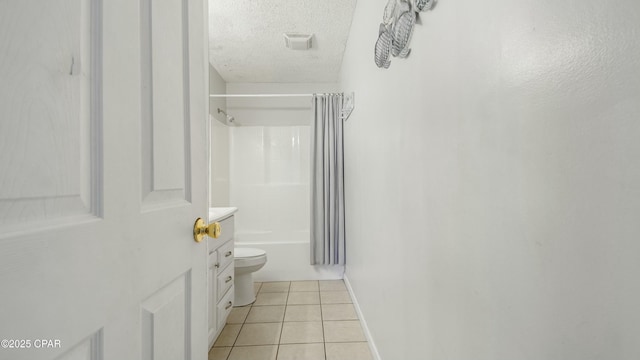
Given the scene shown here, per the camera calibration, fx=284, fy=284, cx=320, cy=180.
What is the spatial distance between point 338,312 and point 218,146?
2233 mm

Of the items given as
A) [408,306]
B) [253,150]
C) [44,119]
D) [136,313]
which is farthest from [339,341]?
[253,150]

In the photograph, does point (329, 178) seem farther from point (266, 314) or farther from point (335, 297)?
point (266, 314)

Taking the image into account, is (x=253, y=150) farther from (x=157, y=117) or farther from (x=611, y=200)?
(x=611, y=200)

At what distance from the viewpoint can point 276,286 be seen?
3035 mm

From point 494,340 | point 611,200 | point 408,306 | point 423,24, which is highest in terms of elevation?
point 423,24

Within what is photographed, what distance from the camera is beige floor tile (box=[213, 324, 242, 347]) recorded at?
1934 mm

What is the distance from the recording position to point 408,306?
1.09 m

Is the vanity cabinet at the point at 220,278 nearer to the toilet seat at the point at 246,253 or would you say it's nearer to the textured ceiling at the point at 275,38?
the toilet seat at the point at 246,253

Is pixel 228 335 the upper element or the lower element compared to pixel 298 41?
lower

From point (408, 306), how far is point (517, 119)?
83 cm

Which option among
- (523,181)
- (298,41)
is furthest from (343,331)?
(298,41)

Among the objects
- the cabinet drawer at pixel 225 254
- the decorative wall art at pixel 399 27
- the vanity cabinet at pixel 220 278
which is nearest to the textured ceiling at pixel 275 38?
the decorative wall art at pixel 399 27

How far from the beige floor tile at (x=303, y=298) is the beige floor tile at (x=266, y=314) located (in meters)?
0.15

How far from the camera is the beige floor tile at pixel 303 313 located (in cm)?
226
